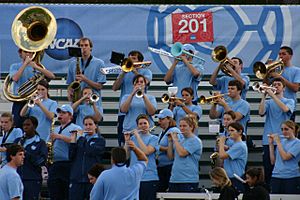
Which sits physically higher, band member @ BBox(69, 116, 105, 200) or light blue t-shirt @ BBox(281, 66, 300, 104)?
light blue t-shirt @ BBox(281, 66, 300, 104)

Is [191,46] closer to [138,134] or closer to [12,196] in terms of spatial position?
[138,134]

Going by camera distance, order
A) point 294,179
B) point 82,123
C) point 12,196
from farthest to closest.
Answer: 1. point 82,123
2. point 294,179
3. point 12,196

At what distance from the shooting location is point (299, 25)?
1905cm

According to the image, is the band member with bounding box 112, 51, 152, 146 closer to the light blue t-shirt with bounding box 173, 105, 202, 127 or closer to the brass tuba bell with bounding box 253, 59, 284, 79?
the light blue t-shirt with bounding box 173, 105, 202, 127

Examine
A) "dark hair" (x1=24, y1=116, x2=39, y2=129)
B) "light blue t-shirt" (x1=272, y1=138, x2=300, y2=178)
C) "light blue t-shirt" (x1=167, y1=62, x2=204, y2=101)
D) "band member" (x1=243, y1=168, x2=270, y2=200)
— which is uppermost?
"light blue t-shirt" (x1=167, y1=62, x2=204, y2=101)

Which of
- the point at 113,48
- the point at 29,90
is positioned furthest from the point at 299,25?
the point at 29,90

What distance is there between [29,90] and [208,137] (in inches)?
118

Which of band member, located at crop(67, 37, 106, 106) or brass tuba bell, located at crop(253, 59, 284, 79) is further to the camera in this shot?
band member, located at crop(67, 37, 106, 106)

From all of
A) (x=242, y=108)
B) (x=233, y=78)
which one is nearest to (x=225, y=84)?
(x=233, y=78)

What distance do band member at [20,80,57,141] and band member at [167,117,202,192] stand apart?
75.5 inches

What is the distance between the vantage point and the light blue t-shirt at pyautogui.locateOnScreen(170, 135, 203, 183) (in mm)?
16609

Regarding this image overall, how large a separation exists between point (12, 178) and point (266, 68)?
4.87 meters

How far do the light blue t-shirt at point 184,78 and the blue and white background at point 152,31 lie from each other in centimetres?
113

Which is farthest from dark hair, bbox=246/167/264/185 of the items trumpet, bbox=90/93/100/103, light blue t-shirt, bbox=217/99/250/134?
trumpet, bbox=90/93/100/103
